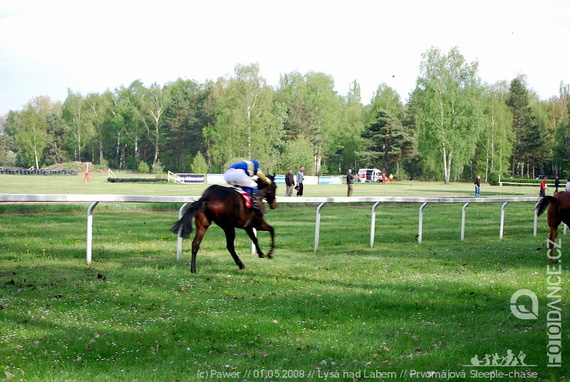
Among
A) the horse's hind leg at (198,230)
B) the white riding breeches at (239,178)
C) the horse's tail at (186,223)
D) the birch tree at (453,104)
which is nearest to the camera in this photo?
the horse's tail at (186,223)

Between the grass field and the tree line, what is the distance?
5819 cm

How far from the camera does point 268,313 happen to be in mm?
6570

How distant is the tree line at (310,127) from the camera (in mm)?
69125

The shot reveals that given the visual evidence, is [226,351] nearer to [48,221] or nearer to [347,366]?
[347,366]

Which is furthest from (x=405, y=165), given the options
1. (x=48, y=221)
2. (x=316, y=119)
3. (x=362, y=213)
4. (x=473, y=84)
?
(x=48, y=221)

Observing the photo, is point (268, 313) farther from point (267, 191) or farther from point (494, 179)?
point (494, 179)

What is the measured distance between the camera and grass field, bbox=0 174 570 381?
4809mm

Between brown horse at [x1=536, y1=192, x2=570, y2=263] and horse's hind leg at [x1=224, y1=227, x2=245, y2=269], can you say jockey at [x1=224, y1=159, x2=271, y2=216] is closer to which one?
horse's hind leg at [x1=224, y1=227, x2=245, y2=269]

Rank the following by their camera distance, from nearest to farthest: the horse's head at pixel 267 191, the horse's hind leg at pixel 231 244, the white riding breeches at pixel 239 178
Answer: the horse's hind leg at pixel 231 244 < the white riding breeches at pixel 239 178 < the horse's head at pixel 267 191

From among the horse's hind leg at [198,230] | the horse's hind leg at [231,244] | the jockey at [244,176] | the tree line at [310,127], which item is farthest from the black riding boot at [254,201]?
the tree line at [310,127]

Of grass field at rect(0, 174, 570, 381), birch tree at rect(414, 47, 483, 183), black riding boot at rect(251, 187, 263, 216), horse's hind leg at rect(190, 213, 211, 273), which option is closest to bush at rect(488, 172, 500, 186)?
birch tree at rect(414, 47, 483, 183)

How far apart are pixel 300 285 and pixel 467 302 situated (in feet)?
7.68

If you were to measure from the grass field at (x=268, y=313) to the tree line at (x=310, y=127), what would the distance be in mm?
58187

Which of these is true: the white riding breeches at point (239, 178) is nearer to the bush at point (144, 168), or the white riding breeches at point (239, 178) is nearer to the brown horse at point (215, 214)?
the brown horse at point (215, 214)
